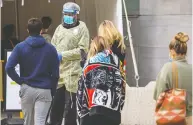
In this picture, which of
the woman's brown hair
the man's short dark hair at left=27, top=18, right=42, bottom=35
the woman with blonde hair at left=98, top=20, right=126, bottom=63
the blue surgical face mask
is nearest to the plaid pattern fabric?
the woman's brown hair

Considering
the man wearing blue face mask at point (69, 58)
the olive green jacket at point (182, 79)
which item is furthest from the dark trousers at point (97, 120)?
the man wearing blue face mask at point (69, 58)

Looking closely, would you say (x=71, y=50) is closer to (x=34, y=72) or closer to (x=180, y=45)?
(x=34, y=72)

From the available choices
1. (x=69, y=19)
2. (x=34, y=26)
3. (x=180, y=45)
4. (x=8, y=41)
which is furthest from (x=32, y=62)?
(x=8, y=41)

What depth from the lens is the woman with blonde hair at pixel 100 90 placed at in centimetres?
522

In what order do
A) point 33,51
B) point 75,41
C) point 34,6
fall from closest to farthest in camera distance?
1. point 33,51
2. point 75,41
3. point 34,6

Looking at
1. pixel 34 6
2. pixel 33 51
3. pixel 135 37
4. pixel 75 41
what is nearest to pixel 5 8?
pixel 34 6

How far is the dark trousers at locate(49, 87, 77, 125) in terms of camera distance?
24.9ft

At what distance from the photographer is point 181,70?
17.5 feet

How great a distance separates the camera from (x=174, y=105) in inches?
207

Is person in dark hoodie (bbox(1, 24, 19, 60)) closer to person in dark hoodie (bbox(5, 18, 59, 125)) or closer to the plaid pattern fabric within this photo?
person in dark hoodie (bbox(5, 18, 59, 125))

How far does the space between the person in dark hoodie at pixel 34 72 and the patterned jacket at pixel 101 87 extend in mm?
964

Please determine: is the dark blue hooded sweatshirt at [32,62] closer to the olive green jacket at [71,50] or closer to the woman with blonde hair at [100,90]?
the woman with blonde hair at [100,90]

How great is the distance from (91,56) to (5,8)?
6313mm

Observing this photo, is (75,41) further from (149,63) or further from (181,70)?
(149,63)
